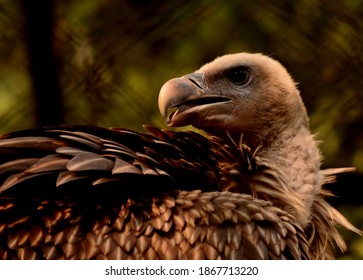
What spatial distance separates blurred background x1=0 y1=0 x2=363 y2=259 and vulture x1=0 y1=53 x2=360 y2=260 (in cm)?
53

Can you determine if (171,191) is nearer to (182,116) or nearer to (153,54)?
(182,116)

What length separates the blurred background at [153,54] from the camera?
3.29m

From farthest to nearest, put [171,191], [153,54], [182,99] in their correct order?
1. [153,54]
2. [182,99]
3. [171,191]

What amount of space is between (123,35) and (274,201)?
3.36ft

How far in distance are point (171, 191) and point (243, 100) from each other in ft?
1.57

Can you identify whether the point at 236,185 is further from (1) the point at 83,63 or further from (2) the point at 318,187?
(1) the point at 83,63

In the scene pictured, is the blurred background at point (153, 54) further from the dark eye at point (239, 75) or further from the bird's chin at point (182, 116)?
the bird's chin at point (182, 116)

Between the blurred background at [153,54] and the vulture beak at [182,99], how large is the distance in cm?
48

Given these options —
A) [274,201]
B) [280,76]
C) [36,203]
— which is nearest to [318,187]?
[274,201]

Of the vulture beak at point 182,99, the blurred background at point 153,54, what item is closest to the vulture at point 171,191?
the vulture beak at point 182,99

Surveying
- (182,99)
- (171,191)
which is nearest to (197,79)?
(182,99)

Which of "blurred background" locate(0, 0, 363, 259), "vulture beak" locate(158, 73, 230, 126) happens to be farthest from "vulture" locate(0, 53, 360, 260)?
"blurred background" locate(0, 0, 363, 259)

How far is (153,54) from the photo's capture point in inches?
131

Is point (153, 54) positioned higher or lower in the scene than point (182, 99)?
higher
